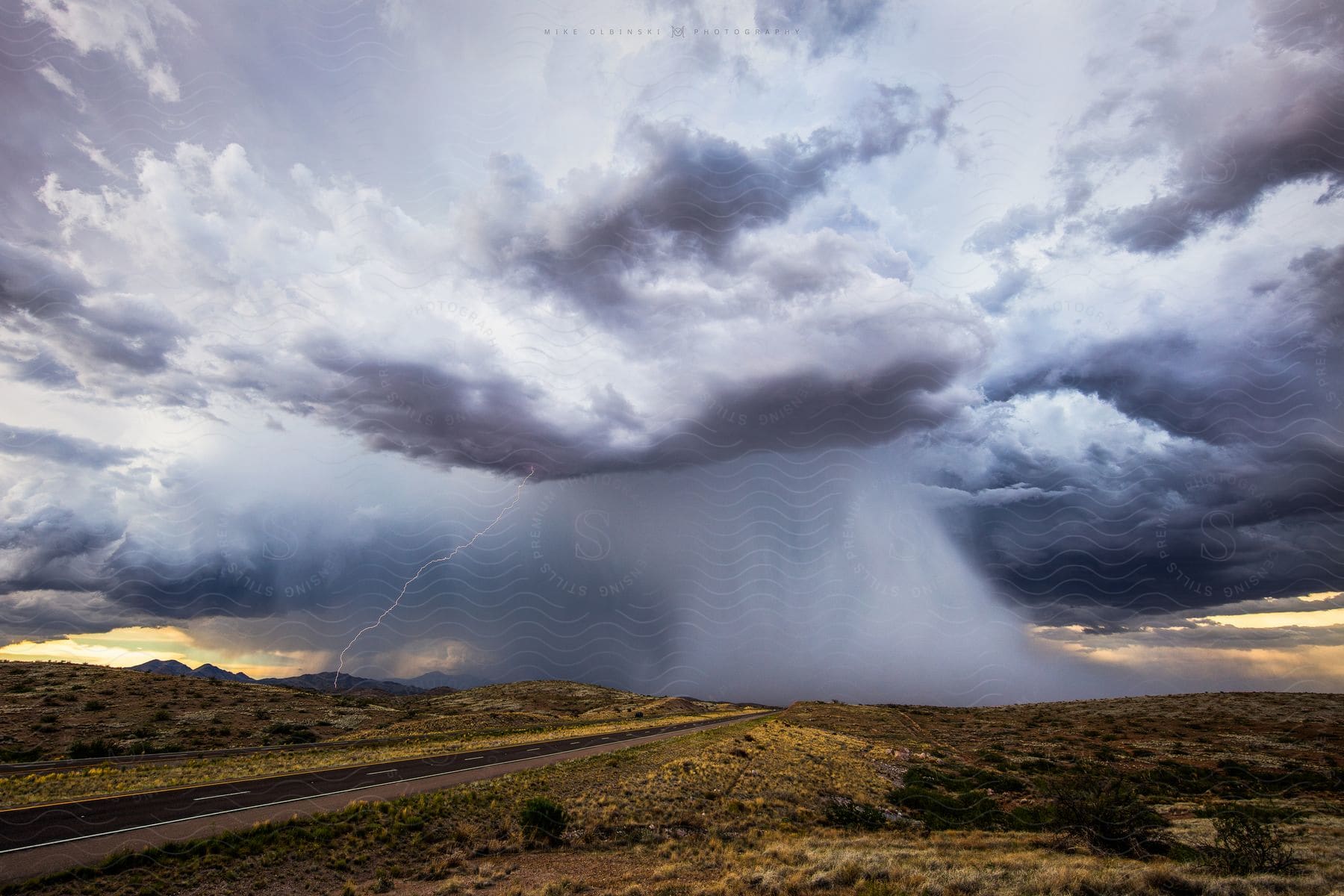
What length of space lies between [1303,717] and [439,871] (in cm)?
7854

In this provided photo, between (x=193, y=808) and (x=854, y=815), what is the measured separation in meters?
23.5

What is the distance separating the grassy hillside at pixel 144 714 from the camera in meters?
35.1

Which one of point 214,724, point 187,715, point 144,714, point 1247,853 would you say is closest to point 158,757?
point 214,724

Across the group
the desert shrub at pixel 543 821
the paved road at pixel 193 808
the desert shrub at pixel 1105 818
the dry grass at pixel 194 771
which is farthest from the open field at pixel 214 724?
the desert shrub at pixel 1105 818

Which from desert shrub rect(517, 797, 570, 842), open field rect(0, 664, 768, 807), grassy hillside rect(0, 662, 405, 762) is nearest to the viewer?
desert shrub rect(517, 797, 570, 842)

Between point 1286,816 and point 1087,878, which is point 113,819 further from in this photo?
point 1286,816

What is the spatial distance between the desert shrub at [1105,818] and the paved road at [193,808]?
896 inches

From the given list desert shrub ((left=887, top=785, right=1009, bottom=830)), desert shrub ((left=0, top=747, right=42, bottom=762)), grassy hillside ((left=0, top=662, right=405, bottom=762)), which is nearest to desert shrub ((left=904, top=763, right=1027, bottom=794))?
desert shrub ((left=887, top=785, right=1009, bottom=830))

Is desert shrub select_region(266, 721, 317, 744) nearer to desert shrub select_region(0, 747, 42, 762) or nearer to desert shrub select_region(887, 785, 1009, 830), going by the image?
desert shrub select_region(0, 747, 42, 762)

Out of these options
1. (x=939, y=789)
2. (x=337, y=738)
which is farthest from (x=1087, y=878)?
(x=337, y=738)

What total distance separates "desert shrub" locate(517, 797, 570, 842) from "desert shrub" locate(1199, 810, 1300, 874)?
17.0 meters

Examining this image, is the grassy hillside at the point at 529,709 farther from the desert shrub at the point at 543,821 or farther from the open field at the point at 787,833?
the desert shrub at the point at 543,821

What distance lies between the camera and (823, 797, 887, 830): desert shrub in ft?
70.6

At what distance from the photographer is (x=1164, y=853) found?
16.0 meters
